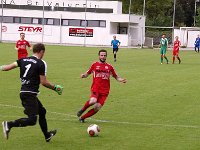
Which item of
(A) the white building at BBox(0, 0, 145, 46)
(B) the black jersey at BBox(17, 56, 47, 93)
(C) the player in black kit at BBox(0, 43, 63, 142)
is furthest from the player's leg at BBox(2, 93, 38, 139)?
(A) the white building at BBox(0, 0, 145, 46)

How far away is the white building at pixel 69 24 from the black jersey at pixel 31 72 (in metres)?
62.2

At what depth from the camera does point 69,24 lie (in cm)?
7388

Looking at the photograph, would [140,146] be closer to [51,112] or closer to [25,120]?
[25,120]

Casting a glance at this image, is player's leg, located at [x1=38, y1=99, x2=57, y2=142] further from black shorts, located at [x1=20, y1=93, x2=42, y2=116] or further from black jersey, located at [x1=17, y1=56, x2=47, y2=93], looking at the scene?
black jersey, located at [x1=17, y1=56, x2=47, y2=93]

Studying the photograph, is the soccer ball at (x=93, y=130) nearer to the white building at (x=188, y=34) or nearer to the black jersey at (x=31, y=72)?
the black jersey at (x=31, y=72)

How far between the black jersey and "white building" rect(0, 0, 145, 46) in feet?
204

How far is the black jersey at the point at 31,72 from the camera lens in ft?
33.2

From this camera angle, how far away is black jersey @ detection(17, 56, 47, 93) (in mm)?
10109

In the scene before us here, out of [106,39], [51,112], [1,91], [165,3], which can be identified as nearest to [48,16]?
[106,39]

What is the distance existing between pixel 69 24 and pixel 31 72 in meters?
64.2

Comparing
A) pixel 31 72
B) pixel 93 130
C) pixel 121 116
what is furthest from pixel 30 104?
pixel 121 116

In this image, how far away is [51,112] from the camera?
14523 millimetres

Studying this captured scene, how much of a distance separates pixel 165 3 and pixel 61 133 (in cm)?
9067

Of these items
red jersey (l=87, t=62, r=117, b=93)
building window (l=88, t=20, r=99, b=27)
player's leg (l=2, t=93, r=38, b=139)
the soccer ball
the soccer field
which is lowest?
the soccer field
